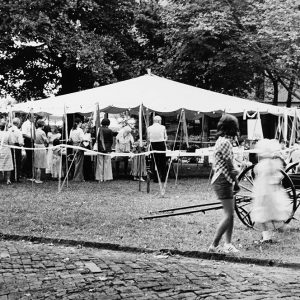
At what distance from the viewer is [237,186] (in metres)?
7.16

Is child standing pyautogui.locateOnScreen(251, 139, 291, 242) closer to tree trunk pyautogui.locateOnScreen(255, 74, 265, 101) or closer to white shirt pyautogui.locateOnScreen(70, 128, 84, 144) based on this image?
white shirt pyautogui.locateOnScreen(70, 128, 84, 144)

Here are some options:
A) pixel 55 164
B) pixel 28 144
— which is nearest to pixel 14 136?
pixel 28 144

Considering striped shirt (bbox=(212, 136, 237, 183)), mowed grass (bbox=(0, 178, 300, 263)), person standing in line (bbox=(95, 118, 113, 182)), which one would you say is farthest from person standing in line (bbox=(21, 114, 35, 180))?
striped shirt (bbox=(212, 136, 237, 183))

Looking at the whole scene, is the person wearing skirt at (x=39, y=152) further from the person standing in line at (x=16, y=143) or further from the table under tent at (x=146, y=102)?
the table under tent at (x=146, y=102)

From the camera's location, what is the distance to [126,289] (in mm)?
5488

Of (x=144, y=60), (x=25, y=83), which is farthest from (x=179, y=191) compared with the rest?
(x=25, y=83)

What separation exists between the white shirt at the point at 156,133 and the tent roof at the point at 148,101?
1.76ft

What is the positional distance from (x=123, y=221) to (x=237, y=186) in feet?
9.21

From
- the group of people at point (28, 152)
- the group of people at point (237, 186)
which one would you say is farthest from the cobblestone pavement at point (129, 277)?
the group of people at point (28, 152)

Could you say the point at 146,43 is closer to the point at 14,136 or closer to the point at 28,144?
the point at 28,144

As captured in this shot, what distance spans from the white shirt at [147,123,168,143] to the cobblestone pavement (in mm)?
9640

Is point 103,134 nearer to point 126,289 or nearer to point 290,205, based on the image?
point 290,205

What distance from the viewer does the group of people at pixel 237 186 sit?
22.9ft

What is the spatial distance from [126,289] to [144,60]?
21.9m
